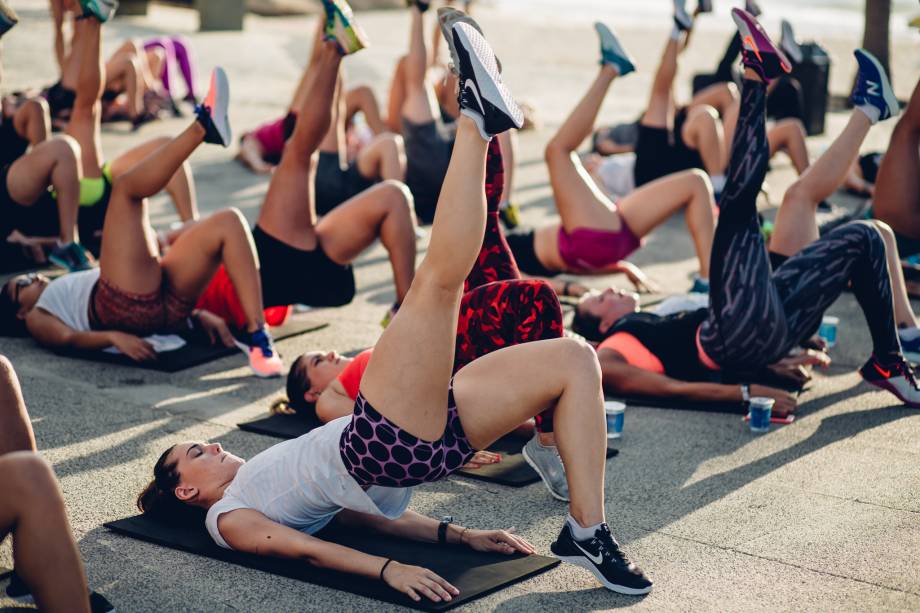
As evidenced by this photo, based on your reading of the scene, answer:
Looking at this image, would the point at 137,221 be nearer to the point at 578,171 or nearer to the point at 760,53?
the point at 578,171

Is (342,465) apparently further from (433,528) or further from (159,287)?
(159,287)

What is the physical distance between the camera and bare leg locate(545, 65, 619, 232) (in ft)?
20.0

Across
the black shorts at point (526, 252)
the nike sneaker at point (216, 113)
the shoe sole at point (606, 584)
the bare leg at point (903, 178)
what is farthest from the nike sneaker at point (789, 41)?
the shoe sole at point (606, 584)

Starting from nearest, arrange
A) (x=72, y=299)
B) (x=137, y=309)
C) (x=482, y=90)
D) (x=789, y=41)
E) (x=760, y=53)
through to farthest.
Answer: (x=482, y=90) → (x=760, y=53) → (x=137, y=309) → (x=72, y=299) → (x=789, y=41)

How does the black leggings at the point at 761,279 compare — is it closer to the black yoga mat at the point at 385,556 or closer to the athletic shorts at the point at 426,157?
the black yoga mat at the point at 385,556

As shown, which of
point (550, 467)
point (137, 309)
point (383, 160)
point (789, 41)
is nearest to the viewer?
point (550, 467)

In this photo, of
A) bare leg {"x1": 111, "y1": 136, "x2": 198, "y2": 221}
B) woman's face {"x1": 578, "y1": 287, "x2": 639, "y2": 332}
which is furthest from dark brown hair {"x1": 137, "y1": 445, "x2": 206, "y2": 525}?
bare leg {"x1": 111, "y1": 136, "x2": 198, "y2": 221}

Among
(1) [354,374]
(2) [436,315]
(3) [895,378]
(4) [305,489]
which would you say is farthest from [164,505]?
(3) [895,378]

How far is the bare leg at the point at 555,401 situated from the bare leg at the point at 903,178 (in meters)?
3.46

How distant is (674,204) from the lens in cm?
614

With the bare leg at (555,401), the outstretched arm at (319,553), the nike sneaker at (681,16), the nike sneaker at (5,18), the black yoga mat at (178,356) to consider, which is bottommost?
the black yoga mat at (178,356)

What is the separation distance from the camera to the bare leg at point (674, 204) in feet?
20.2

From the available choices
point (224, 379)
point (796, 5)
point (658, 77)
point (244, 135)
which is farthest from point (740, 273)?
point (796, 5)

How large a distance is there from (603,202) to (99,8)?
9.29 ft
